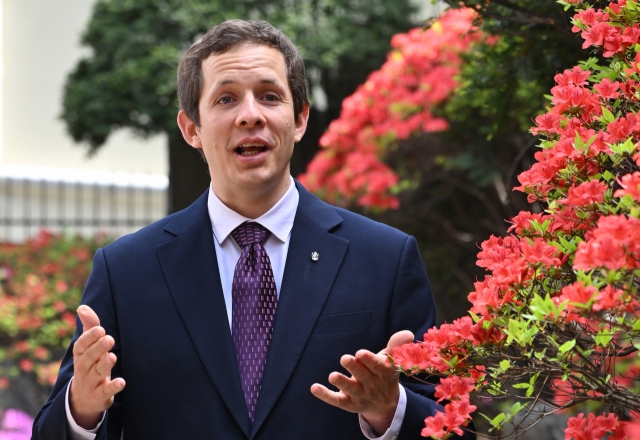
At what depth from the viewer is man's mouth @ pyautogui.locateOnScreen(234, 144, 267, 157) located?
7.65 ft

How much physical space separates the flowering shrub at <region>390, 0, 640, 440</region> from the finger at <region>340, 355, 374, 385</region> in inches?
2.9

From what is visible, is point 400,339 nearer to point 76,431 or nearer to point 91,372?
point 91,372

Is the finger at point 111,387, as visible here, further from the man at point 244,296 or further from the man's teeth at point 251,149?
the man's teeth at point 251,149

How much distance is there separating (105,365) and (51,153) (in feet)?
Answer: 41.4

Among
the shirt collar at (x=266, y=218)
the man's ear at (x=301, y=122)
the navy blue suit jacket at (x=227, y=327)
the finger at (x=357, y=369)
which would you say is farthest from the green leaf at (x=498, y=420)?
the man's ear at (x=301, y=122)

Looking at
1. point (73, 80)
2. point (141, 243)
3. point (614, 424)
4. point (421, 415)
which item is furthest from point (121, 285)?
point (73, 80)

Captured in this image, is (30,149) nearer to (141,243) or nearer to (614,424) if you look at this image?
(141,243)

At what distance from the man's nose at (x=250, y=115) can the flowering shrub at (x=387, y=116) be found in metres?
3.65

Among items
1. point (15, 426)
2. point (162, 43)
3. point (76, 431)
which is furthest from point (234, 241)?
point (162, 43)

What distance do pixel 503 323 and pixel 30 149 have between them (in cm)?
1331

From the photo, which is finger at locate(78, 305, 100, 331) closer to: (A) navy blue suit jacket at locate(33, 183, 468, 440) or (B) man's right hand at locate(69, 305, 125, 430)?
(B) man's right hand at locate(69, 305, 125, 430)

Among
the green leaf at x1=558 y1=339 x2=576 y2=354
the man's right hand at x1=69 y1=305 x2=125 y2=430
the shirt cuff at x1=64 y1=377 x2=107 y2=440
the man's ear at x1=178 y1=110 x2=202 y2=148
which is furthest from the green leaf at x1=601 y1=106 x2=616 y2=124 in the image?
the shirt cuff at x1=64 y1=377 x2=107 y2=440

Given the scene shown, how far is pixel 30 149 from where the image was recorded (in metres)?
13.8

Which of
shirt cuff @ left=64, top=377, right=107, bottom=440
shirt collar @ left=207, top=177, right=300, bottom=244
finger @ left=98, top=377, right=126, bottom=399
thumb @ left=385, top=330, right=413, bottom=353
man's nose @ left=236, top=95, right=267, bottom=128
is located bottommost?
shirt cuff @ left=64, top=377, right=107, bottom=440
